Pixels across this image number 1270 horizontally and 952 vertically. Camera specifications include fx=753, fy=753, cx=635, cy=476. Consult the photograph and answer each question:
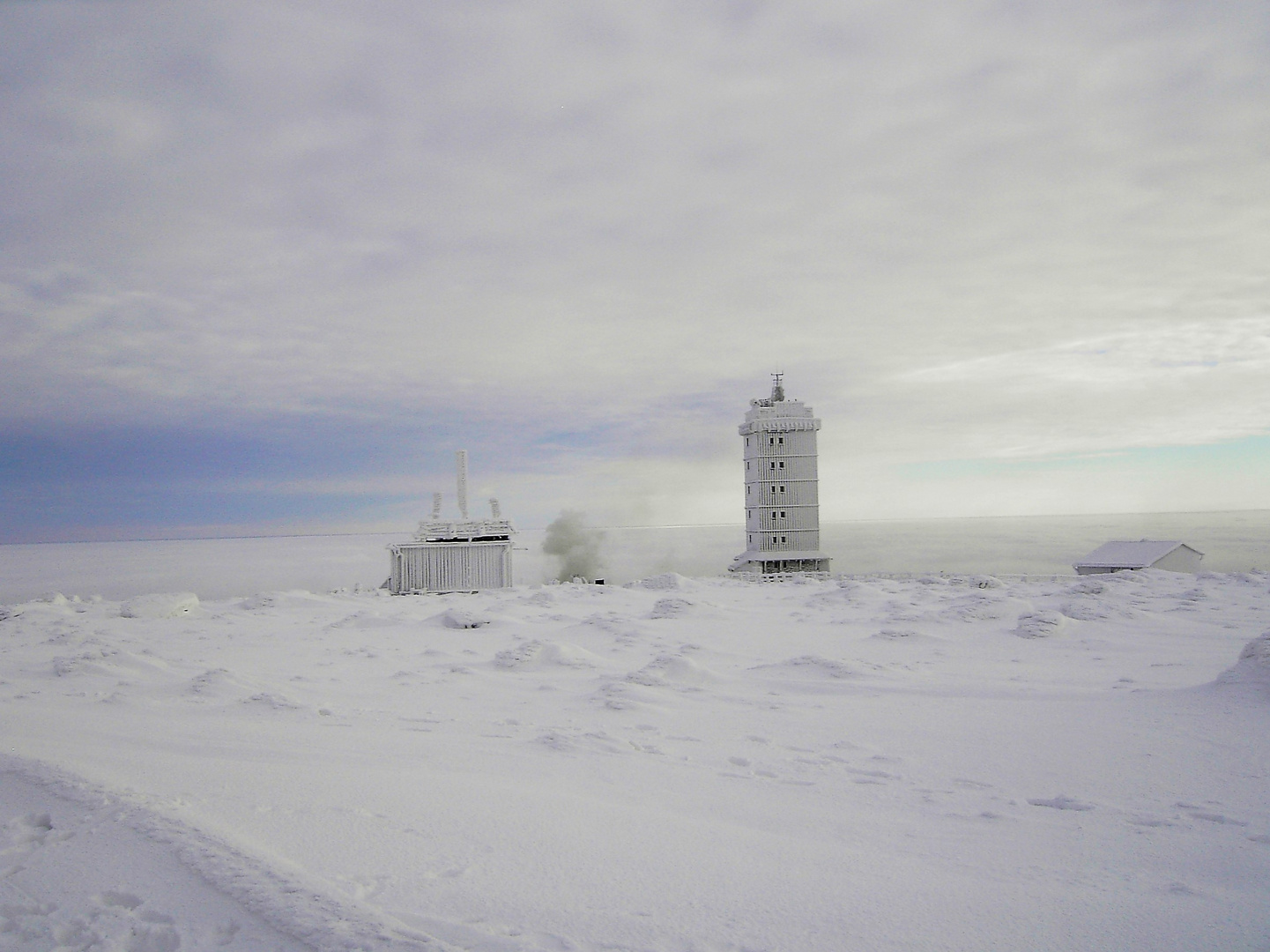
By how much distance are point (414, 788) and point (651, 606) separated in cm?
1245

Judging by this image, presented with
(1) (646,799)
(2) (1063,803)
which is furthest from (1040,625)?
(1) (646,799)

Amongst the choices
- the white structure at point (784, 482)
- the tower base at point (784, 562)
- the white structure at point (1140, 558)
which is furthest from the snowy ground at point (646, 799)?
the white structure at point (784, 482)

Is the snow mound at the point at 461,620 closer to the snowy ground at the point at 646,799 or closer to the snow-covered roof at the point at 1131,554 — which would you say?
the snowy ground at the point at 646,799

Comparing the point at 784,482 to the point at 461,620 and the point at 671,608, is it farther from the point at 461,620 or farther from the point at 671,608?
the point at 461,620

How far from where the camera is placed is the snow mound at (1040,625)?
11602 mm

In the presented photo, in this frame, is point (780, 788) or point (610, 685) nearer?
point (780, 788)

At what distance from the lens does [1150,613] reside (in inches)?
522

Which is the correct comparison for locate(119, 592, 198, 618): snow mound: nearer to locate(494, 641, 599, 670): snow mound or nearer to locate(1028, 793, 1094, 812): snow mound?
locate(494, 641, 599, 670): snow mound

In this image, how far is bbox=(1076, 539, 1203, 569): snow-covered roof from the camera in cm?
2714

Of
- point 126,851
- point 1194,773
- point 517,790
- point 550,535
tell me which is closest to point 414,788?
point 517,790

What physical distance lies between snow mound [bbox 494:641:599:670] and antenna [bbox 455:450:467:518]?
20328 mm

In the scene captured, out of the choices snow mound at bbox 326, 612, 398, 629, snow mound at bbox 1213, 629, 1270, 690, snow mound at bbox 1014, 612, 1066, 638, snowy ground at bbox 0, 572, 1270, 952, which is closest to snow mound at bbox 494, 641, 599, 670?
snowy ground at bbox 0, 572, 1270, 952

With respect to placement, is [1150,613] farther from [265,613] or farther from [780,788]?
[265,613]

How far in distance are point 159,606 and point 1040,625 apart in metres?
17.7
